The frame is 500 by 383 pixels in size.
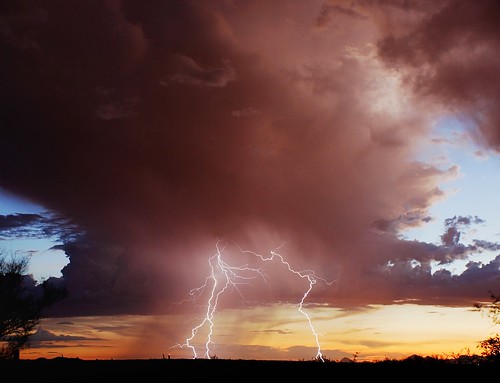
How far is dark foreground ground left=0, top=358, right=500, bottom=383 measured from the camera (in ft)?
55.8

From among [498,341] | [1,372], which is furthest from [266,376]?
[498,341]

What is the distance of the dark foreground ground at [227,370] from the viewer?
55.8 ft

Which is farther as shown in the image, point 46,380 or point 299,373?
point 46,380

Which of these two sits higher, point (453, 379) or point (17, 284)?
point (17, 284)

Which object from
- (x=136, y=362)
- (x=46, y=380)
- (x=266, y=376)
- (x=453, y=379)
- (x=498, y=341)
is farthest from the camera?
(x=498, y=341)

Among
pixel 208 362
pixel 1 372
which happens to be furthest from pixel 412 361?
pixel 1 372

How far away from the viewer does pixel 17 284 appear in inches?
1576

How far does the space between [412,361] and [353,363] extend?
201 cm

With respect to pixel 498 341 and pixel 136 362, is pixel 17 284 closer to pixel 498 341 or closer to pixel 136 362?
pixel 136 362

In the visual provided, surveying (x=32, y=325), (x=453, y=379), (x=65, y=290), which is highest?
(x=65, y=290)

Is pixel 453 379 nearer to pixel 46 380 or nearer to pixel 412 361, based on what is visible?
pixel 412 361

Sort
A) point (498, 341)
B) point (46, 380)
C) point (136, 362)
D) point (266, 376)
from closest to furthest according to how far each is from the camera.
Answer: point (266, 376), point (46, 380), point (136, 362), point (498, 341)

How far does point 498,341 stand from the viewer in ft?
86.1

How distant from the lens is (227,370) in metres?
19.4
